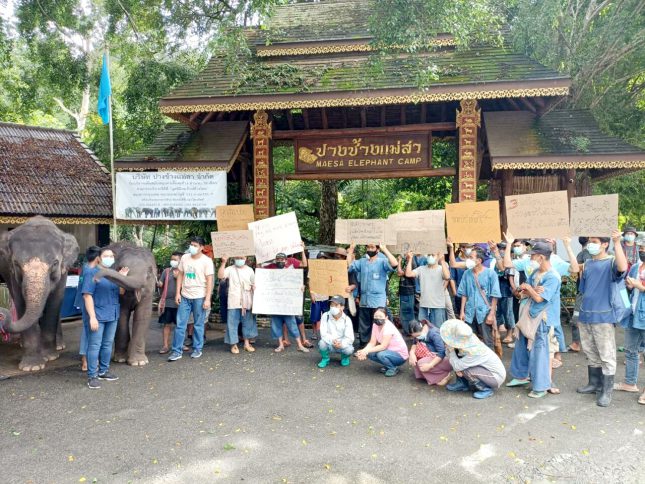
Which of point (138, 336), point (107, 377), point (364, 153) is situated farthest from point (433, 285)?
point (107, 377)

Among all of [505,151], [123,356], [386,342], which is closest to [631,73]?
[505,151]

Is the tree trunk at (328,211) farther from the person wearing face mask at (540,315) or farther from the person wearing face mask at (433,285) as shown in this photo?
the person wearing face mask at (540,315)

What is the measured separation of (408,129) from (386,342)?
5.11 m

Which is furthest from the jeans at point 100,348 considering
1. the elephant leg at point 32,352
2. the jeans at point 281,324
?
the jeans at point 281,324

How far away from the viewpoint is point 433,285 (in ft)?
23.6

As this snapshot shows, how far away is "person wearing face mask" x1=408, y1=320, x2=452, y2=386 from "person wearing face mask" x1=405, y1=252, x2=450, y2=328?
1079 millimetres

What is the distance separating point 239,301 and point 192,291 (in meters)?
0.74

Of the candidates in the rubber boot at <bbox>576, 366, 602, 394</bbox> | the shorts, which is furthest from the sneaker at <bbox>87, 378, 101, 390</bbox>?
the rubber boot at <bbox>576, 366, 602, 394</bbox>

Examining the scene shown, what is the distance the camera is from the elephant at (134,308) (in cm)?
702

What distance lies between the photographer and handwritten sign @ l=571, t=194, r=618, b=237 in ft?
17.2

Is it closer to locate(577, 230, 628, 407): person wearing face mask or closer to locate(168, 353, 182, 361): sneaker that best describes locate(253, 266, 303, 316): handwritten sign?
locate(168, 353, 182, 361): sneaker

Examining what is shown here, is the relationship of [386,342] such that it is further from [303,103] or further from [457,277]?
[303,103]

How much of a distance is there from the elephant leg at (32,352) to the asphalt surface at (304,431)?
0.47 meters

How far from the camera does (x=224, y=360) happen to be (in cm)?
726
